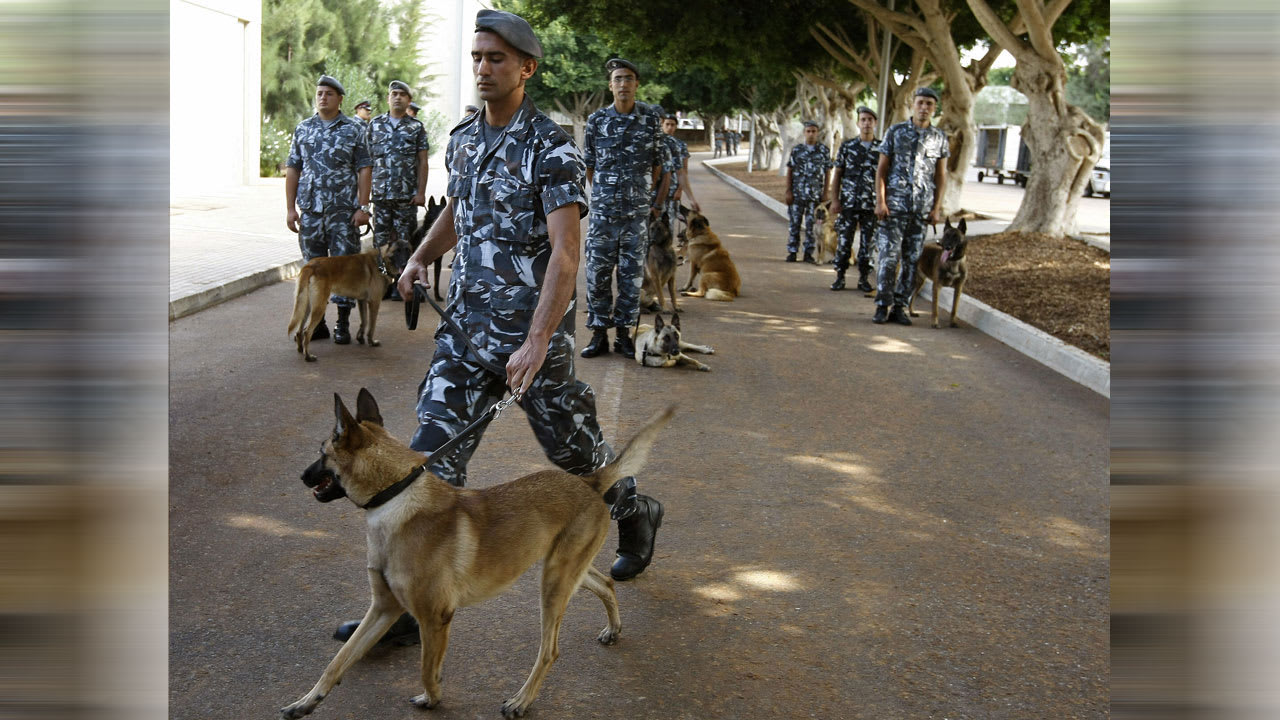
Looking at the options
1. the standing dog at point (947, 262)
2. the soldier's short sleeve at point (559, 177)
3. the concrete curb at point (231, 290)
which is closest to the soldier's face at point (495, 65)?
the soldier's short sleeve at point (559, 177)

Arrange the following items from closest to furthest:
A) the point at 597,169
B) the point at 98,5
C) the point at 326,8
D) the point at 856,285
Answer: the point at 98,5, the point at 597,169, the point at 856,285, the point at 326,8

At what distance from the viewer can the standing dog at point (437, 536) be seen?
11.1ft

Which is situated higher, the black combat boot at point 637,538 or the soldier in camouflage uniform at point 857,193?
the soldier in camouflage uniform at point 857,193

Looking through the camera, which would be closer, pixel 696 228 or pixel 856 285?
pixel 696 228

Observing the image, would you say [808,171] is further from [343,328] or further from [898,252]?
[343,328]

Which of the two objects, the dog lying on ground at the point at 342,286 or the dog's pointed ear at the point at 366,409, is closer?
the dog's pointed ear at the point at 366,409

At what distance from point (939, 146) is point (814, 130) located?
6.38 meters

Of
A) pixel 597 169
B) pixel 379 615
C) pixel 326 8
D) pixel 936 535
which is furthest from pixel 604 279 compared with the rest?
pixel 326 8

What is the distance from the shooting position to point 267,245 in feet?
55.1

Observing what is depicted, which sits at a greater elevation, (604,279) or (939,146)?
(939,146)

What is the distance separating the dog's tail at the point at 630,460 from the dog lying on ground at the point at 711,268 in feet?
32.4

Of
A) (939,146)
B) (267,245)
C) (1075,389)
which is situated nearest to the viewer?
(1075,389)

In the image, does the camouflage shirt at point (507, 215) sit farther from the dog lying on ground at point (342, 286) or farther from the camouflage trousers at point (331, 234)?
the camouflage trousers at point (331, 234)

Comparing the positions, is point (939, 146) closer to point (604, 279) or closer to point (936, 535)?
point (604, 279)
